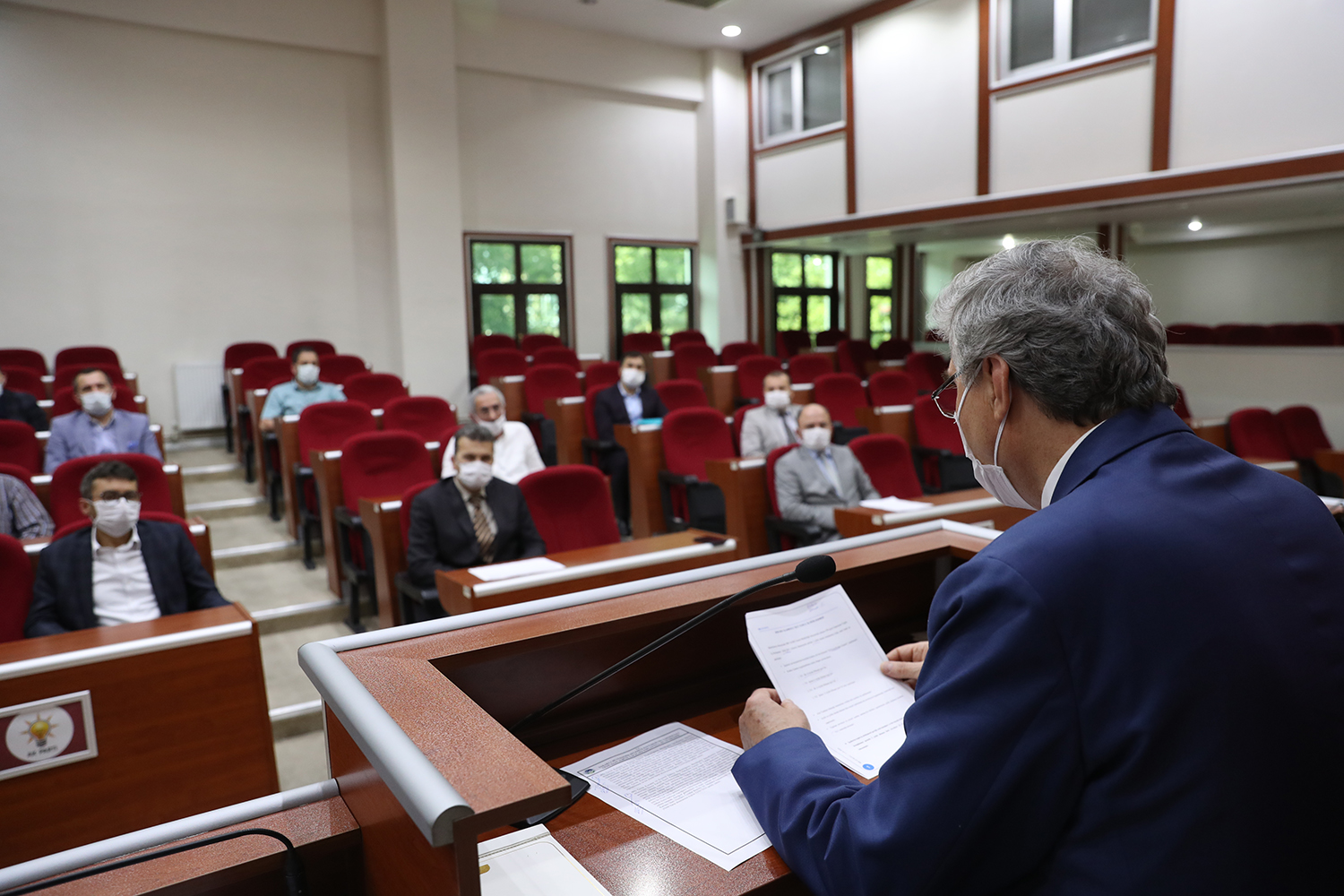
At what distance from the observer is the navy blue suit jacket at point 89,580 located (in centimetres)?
263

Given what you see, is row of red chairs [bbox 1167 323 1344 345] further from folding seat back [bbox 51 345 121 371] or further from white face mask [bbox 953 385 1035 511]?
folding seat back [bbox 51 345 121 371]

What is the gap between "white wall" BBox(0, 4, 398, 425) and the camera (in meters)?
6.63

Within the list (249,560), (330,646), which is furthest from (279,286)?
(330,646)

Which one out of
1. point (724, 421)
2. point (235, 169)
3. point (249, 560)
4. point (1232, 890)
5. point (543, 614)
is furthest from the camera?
point (235, 169)

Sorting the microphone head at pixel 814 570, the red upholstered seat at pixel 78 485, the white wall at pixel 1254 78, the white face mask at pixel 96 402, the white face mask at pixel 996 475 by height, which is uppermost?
the white wall at pixel 1254 78

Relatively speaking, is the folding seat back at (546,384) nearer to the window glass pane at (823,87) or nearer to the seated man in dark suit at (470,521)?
the seated man in dark suit at (470,521)

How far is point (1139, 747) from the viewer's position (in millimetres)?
649

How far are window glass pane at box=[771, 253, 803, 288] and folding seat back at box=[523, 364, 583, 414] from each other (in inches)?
171

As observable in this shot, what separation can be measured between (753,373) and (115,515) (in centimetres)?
537

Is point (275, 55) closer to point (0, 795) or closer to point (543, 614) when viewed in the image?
point (0, 795)

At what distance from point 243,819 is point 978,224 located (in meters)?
8.14

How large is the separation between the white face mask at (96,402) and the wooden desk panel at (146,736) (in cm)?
272

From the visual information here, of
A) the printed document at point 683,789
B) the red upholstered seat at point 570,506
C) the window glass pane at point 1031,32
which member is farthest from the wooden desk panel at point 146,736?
A: the window glass pane at point 1031,32

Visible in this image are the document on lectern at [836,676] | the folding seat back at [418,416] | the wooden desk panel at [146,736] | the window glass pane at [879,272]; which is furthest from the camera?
the window glass pane at [879,272]
